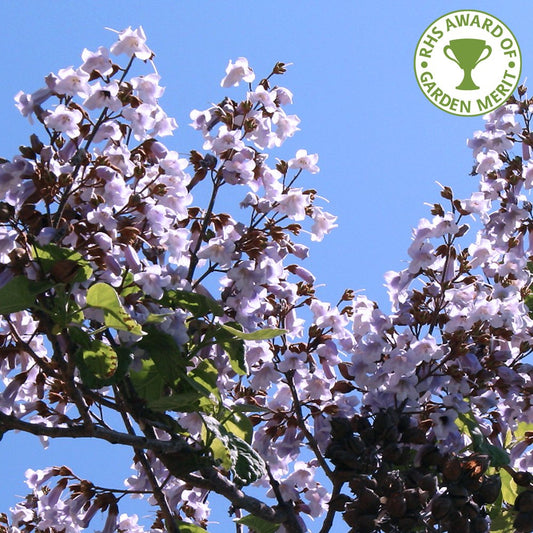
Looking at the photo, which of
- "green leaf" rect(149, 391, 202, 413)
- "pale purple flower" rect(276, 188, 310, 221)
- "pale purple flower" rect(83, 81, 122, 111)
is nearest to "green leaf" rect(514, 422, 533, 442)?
"pale purple flower" rect(276, 188, 310, 221)

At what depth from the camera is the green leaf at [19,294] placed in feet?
10.4

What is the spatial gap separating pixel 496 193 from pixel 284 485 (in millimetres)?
2002

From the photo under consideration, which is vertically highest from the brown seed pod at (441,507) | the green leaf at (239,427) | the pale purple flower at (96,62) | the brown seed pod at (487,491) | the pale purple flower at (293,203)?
the pale purple flower at (96,62)

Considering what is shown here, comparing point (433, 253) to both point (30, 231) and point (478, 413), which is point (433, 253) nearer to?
point (478, 413)

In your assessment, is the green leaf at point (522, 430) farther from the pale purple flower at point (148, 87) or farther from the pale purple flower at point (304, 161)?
the pale purple flower at point (148, 87)

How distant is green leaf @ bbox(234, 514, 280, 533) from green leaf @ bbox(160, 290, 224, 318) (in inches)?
37.6

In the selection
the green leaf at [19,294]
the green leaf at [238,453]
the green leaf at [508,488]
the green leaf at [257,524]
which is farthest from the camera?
the green leaf at [508,488]

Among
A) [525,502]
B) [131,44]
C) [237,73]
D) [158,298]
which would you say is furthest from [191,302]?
[525,502]

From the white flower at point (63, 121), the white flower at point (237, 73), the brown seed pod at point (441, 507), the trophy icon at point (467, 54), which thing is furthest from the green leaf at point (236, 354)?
the trophy icon at point (467, 54)

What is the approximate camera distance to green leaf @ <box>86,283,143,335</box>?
3209mm

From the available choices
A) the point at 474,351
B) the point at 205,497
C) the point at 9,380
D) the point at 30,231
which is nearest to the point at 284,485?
the point at 205,497

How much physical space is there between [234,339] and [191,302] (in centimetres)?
22

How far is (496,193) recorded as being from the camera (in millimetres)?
5223

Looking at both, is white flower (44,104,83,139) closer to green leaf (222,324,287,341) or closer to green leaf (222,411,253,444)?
green leaf (222,324,287,341)
